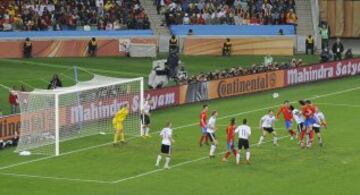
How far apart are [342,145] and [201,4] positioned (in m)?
31.5

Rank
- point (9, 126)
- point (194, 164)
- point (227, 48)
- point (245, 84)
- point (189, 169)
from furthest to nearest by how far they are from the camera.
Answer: point (227, 48)
point (245, 84)
point (9, 126)
point (194, 164)
point (189, 169)

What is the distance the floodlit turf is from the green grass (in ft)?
34.0

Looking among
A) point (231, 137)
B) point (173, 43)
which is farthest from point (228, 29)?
point (231, 137)

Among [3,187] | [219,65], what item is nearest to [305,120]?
[3,187]

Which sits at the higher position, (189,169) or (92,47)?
(92,47)

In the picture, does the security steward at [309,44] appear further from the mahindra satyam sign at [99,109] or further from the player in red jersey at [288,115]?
the player in red jersey at [288,115]

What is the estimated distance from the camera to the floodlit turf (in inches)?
1262

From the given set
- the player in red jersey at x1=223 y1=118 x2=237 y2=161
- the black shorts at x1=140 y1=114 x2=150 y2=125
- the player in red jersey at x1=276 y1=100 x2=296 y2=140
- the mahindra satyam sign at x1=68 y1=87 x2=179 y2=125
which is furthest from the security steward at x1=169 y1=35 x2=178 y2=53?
the player in red jersey at x1=223 y1=118 x2=237 y2=161

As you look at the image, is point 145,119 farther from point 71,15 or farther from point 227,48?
point 227,48

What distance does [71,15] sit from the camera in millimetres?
64250

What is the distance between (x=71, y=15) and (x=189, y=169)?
31029mm

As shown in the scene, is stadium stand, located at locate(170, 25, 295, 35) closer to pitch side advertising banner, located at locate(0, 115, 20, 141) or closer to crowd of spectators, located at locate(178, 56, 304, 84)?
crowd of spectators, located at locate(178, 56, 304, 84)

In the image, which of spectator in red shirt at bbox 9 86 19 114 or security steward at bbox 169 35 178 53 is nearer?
spectator in red shirt at bbox 9 86 19 114

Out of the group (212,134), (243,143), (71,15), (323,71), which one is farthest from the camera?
(71,15)
